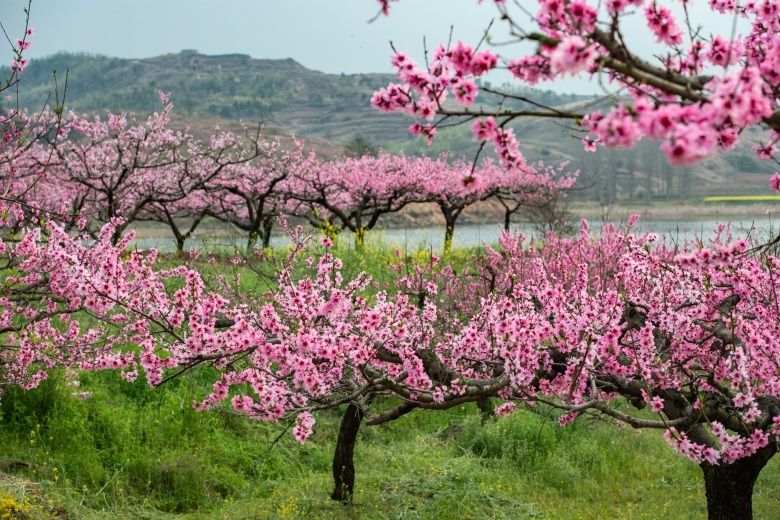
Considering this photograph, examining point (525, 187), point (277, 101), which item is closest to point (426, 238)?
point (525, 187)

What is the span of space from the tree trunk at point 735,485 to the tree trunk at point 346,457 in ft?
11.2

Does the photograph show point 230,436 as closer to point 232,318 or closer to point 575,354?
point 232,318

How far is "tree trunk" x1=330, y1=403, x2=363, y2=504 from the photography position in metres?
7.07

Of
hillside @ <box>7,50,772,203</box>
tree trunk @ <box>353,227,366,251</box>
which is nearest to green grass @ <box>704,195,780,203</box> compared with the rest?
hillside @ <box>7,50,772,203</box>

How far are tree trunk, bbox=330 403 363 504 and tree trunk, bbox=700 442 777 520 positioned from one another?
341 centimetres

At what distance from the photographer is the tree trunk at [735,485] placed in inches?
243

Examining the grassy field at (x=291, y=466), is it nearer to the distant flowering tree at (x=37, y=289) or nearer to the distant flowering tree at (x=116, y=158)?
the distant flowering tree at (x=37, y=289)

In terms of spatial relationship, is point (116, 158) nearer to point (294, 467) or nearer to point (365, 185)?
point (365, 185)

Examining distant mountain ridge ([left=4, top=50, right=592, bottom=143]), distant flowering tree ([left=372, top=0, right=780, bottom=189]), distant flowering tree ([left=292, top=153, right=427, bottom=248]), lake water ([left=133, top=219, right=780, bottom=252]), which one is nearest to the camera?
distant flowering tree ([left=372, top=0, right=780, bottom=189])

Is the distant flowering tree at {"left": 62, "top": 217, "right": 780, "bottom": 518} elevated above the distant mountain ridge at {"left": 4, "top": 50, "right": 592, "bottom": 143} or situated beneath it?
situated beneath

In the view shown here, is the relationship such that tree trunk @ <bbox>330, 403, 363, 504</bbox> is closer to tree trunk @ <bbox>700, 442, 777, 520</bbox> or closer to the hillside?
tree trunk @ <bbox>700, 442, 777, 520</bbox>

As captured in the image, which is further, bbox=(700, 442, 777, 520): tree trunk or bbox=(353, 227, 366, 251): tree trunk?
bbox=(353, 227, 366, 251): tree trunk

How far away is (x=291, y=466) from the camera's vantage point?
8664 mm

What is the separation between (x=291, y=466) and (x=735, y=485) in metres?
5.07
